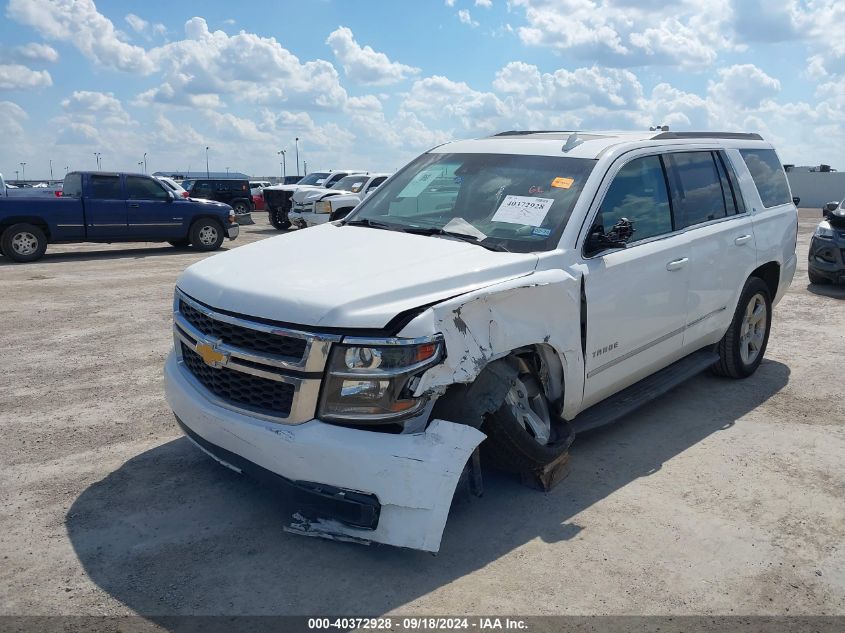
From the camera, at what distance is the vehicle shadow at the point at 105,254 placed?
594 inches

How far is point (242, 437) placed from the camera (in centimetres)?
348

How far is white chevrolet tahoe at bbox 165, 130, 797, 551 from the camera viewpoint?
3.25 m

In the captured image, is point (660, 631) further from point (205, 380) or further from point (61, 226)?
point (61, 226)

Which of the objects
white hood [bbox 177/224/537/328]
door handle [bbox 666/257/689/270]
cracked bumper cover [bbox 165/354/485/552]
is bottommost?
cracked bumper cover [bbox 165/354/485/552]

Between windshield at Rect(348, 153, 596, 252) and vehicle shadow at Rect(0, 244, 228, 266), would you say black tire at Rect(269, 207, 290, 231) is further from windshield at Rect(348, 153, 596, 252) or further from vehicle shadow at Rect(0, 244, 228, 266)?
windshield at Rect(348, 153, 596, 252)

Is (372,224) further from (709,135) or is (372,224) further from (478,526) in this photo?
(709,135)

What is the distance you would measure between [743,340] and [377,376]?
4087 mm

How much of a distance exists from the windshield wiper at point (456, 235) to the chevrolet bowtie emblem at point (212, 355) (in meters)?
1.41

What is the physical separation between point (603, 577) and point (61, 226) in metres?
14.5

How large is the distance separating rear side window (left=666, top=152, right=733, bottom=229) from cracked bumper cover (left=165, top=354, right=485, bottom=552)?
2.65m

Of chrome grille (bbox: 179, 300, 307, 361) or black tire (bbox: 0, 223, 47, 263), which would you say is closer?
chrome grille (bbox: 179, 300, 307, 361)

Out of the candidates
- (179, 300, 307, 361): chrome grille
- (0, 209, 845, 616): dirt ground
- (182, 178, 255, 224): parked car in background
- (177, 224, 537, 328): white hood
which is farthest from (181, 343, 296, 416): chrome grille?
(182, 178, 255, 224): parked car in background

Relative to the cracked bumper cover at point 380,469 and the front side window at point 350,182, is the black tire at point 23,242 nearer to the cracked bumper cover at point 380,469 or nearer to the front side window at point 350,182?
the front side window at point 350,182

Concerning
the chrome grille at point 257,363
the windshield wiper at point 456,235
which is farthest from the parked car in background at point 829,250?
the chrome grille at point 257,363
